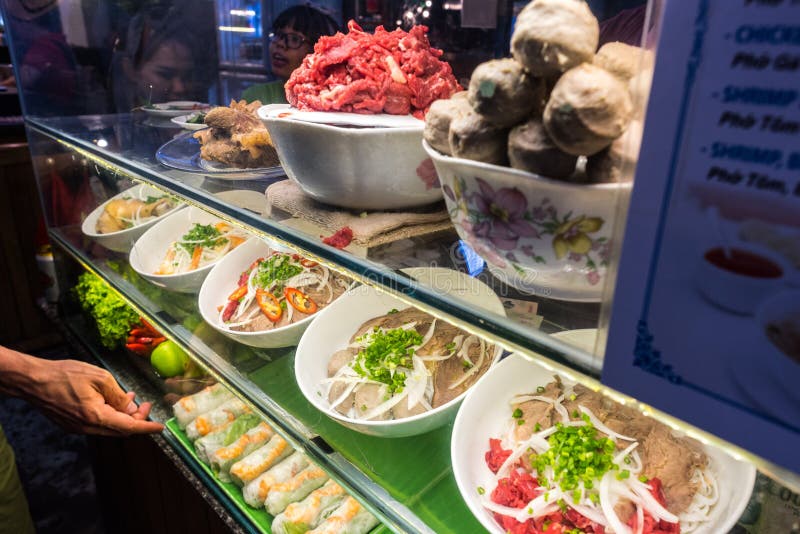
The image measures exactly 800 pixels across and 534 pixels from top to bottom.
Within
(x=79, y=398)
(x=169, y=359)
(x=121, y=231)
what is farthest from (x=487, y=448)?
(x=121, y=231)

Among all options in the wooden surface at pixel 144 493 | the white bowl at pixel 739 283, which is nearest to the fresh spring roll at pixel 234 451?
the wooden surface at pixel 144 493

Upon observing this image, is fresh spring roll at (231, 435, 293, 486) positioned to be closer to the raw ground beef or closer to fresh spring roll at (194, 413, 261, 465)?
fresh spring roll at (194, 413, 261, 465)

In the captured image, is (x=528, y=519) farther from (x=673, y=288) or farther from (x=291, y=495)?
(x=291, y=495)

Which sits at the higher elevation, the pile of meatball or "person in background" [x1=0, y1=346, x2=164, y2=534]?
the pile of meatball

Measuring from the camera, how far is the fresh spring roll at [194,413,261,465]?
1931mm

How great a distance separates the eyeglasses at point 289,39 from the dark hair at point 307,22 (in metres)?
0.02

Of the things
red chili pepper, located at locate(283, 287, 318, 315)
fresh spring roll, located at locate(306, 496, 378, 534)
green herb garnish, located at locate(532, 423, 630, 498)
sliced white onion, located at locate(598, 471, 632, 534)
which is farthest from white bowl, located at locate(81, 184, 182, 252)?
sliced white onion, located at locate(598, 471, 632, 534)

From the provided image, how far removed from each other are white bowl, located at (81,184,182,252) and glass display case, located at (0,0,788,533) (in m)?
0.01

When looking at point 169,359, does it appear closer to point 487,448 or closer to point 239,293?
point 239,293

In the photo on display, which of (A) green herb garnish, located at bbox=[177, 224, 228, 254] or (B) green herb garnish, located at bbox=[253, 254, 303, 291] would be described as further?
(A) green herb garnish, located at bbox=[177, 224, 228, 254]

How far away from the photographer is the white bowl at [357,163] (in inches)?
40.4

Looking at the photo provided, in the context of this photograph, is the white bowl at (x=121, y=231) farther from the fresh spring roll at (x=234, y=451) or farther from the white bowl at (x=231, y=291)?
the fresh spring roll at (x=234, y=451)

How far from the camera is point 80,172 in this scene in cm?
264

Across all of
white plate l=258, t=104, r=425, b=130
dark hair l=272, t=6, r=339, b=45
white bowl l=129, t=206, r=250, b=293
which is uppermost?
dark hair l=272, t=6, r=339, b=45
